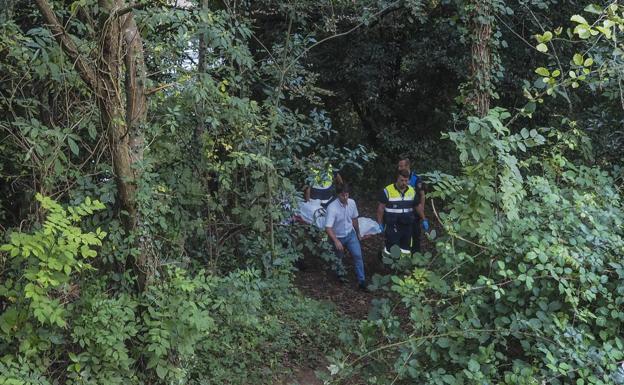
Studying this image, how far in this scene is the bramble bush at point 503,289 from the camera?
14.3ft

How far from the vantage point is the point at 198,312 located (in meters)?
4.70

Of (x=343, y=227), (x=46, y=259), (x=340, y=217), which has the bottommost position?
(x=343, y=227)

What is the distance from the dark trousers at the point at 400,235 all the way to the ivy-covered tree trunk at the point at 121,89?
445cm

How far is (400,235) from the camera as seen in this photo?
8688 mm

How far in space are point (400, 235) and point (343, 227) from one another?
802 mm

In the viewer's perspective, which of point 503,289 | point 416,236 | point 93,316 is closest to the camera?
point 93,316

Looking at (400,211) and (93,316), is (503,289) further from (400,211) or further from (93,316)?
(400,211)

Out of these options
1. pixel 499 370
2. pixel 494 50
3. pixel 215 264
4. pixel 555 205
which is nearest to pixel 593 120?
pixel 494 50

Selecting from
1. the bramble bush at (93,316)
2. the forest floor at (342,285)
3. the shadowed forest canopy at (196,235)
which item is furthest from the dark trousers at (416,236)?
the bramble bush at (93,316)

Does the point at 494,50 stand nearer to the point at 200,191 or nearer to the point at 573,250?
the point at 573,250

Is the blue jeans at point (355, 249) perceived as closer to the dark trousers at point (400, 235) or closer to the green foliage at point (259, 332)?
the dark trousers at point (400, 235)

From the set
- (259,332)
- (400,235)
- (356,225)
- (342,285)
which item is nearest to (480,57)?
(400,235)

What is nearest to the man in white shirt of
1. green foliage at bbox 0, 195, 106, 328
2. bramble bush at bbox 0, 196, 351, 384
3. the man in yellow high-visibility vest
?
the man in yellow high-visibility vest

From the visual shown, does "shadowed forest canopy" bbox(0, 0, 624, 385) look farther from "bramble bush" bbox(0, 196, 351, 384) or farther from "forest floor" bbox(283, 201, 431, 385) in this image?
"forest floor" bbox(283, 201, 431, 385)
